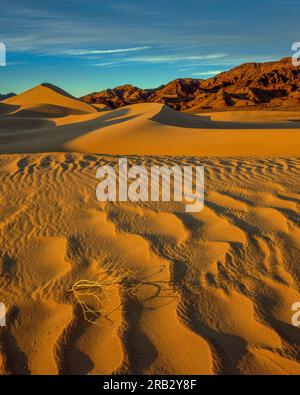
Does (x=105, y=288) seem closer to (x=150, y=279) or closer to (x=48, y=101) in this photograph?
(x=150, y=279)

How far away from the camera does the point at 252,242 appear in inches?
108

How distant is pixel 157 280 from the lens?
2383mm

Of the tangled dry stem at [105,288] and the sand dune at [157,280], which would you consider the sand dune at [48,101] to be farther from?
the tangled dry stem at [105,288]

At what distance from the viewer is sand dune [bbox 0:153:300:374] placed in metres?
1.83

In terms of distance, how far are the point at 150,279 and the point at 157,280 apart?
0.05 meters

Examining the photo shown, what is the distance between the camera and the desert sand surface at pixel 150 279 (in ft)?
6.03

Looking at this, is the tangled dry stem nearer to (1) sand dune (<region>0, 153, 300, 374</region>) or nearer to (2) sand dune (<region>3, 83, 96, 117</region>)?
(1) sand dune (<region>0, 153, 300, 374</region>)

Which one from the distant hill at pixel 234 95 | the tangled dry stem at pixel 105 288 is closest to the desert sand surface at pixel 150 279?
the tangled dry stem at pixel 105 288

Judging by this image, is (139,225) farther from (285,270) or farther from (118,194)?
(285,270)

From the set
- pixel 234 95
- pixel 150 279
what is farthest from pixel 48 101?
pixel 150 279
